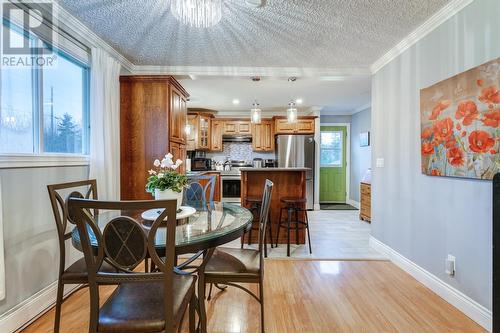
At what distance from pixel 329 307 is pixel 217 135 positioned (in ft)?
16.5

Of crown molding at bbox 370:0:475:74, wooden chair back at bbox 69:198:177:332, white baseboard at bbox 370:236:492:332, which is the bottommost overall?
white baseboard at bbox 370:236:492:332

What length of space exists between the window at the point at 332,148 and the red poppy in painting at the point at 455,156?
4.71 m

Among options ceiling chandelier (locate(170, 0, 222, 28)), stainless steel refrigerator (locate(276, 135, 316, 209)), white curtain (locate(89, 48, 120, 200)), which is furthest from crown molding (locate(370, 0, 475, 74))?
white curtain (locate(89, 48, 120, 200))

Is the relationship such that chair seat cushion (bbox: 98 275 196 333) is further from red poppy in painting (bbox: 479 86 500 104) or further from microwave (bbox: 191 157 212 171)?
microwave (bbox: 191 157 212 171)

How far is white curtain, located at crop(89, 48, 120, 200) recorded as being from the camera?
8.47ft

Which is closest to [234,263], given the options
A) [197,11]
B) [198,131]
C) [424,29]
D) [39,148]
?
[197,11]

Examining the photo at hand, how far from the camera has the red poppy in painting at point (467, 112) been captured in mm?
1877

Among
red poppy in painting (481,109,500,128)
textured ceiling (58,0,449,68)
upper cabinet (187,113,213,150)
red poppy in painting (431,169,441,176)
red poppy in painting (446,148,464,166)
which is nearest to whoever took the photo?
red poppy in painting (481,109,500,128)

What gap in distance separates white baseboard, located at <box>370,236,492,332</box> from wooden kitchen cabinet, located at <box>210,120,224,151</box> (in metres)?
4.39

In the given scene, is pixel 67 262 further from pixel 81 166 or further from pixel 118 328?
pixel 118 328

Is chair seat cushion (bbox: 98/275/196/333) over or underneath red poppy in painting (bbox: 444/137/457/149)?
underneath

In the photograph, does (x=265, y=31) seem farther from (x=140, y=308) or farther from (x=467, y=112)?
(x=140, y=308)

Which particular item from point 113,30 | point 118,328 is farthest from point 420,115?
point 113,30

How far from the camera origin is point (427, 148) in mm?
2387
